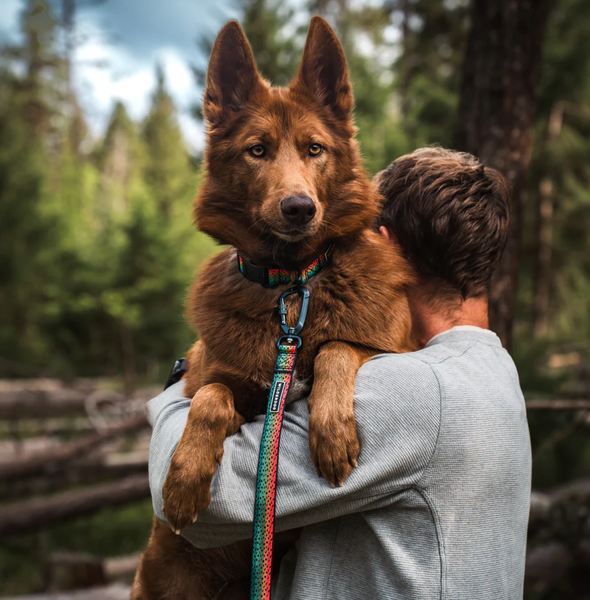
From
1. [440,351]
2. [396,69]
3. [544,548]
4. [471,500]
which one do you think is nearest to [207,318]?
[440,351]

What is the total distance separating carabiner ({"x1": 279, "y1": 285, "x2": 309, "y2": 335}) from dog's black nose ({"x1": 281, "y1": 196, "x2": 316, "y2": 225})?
0.26 meters

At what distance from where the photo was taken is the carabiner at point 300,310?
1926mm

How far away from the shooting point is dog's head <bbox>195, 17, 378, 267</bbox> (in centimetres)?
225

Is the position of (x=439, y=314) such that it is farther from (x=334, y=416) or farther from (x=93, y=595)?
(x=93, y=595)

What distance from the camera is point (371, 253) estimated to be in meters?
2.21

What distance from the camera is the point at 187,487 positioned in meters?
1.61

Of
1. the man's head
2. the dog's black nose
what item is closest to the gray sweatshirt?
the man's head

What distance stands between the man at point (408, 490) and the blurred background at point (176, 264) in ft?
6.00

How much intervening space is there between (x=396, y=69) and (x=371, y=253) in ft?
43.7

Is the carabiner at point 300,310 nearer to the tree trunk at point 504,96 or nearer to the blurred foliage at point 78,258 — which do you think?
the tree trunk at point 504,96

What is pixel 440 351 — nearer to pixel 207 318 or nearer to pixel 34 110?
pixel 207 318

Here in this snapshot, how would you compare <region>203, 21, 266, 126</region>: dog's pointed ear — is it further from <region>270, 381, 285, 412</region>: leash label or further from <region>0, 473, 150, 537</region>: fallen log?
<region>0, 473, 150, 537</region>: fallen log

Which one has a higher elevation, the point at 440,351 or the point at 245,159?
the point at 245,159

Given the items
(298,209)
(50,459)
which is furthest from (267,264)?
(50,459)
